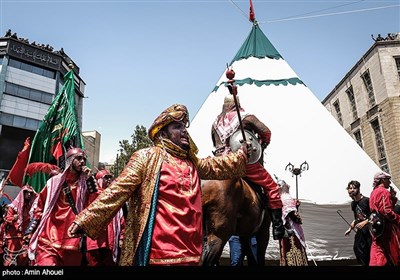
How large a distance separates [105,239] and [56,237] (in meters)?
0.96

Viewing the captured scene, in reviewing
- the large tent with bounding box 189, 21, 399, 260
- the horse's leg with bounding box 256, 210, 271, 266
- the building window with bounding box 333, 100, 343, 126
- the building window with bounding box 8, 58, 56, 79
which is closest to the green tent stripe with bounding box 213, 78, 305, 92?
the large tent with bounding box 189, 21, 399, 260

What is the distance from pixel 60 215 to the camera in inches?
131

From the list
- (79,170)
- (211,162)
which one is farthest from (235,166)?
(79,170)

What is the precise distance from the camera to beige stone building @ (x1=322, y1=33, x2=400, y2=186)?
18125 millimetres

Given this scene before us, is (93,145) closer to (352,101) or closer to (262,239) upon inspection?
(352,101)

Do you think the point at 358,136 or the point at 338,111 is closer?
the point at 358,136

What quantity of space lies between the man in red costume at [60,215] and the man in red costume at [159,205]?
1330 mm

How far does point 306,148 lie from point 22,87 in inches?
1192

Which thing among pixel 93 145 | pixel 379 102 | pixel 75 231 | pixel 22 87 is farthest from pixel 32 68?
pixel 75 231

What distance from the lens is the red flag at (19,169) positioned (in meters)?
5.88

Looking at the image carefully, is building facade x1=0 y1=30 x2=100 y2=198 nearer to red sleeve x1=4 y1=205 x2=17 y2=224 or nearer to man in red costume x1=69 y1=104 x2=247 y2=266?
red sleeve x1=4 y1=205 x2=17 y2=224

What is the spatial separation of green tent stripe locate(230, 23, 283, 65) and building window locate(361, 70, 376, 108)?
12727mm

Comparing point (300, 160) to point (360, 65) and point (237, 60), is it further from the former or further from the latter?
point (360, 65)

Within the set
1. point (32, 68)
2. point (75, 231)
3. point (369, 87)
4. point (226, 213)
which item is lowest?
point (75, 231)
